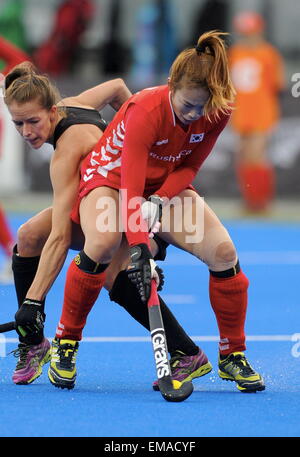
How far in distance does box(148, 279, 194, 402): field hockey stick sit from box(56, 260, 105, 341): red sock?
0.94 ft

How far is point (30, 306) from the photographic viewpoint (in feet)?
16.1

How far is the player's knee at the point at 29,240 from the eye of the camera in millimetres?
5086

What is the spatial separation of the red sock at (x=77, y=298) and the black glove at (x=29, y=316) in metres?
0.10

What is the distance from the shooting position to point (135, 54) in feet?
45.1

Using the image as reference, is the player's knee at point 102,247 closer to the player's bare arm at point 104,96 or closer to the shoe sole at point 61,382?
the shoe sole at point 61,382

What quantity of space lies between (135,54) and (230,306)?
9230mm

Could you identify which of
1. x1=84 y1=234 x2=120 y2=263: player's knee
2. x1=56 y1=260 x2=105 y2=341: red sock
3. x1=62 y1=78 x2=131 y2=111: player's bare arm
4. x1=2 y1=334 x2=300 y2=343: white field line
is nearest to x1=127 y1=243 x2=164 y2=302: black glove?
x1=84 y1=234 x2=120 y2=263: player's knee

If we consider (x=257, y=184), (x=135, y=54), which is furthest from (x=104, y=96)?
(x=135, y=54)

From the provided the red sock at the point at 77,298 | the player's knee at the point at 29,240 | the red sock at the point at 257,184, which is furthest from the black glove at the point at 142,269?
the red sock at the point at 257,184

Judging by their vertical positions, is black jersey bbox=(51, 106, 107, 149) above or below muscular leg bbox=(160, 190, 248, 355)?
above

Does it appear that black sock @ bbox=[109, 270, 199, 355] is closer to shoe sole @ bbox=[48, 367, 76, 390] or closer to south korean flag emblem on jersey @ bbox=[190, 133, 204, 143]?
shoe sole @ bbox=[48, 367, 76, 390]

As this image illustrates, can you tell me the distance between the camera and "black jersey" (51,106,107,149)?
503 cm
